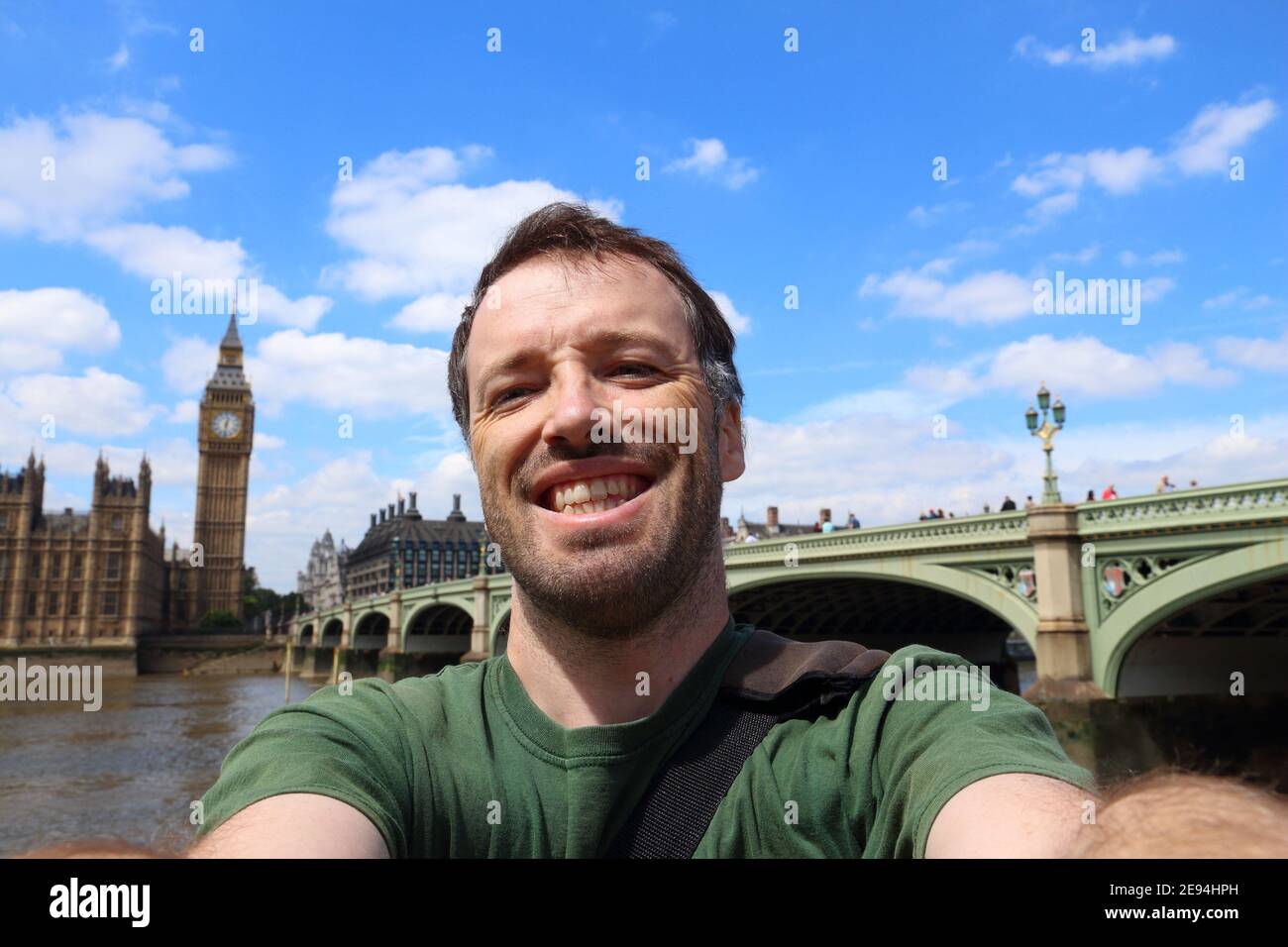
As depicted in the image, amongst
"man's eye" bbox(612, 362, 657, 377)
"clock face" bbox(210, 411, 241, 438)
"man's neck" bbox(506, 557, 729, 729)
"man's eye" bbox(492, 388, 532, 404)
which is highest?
"clock face" bbox(210, 411, 241, 438)

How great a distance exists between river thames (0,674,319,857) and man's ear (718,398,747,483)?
1341mm

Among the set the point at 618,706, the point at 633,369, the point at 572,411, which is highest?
the point at 633,369

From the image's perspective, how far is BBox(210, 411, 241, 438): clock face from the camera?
112688mm

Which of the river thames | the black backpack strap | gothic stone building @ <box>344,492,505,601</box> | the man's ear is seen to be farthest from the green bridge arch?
gothic stone building @ <box>344,492,505,601</box>

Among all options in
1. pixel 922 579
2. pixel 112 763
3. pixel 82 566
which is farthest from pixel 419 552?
pixel 922 579

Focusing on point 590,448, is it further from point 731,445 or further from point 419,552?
point 419,552

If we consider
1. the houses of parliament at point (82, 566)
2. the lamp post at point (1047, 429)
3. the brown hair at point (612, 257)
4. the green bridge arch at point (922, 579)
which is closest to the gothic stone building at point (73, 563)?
the houses of parliament at point (82, 566)

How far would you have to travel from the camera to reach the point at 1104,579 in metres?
17.4

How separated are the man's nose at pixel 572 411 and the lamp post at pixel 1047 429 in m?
17.3

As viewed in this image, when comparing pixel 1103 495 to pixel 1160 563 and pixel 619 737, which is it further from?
pixel 619 737

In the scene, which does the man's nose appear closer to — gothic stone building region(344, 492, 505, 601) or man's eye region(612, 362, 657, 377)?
man's eye region(612, 362, 657, 377)

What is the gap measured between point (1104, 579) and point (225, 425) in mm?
115061
